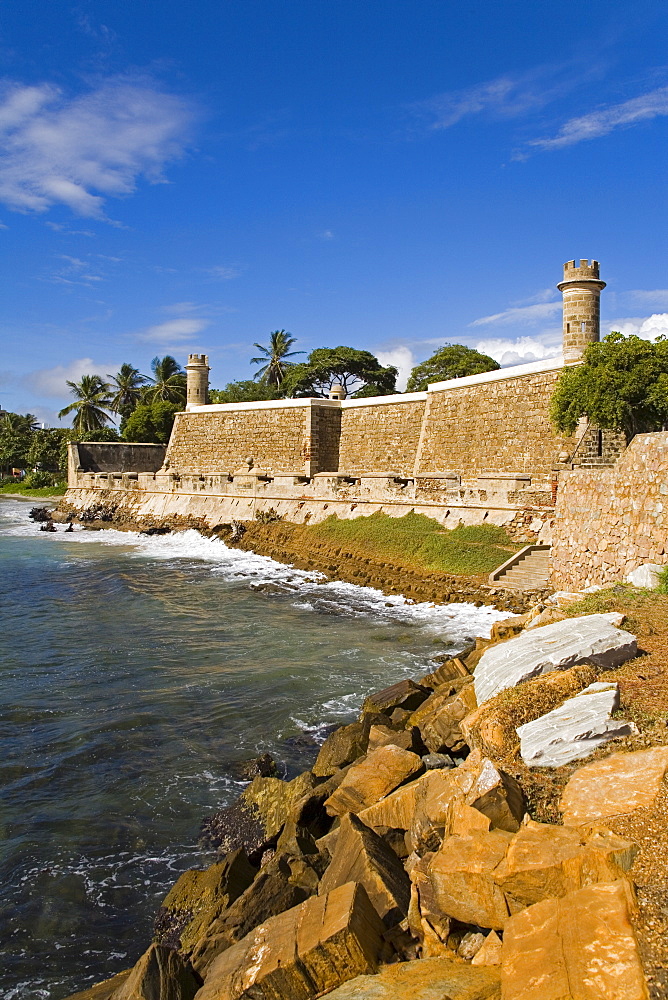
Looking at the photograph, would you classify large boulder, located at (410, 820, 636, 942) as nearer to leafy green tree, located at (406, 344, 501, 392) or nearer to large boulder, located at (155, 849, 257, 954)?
large boulder, located at (155, 849, 257, 954)

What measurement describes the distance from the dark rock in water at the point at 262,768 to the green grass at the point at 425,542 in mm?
9078

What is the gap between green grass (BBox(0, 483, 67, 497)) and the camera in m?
50.3

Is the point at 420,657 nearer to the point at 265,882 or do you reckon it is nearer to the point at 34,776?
the point at 34,776

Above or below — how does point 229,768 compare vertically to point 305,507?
below

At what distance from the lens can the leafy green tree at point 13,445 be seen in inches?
2366

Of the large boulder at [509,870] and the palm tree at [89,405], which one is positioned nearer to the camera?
the large boulder at [509,870]

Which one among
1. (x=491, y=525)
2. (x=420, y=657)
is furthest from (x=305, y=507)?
(x=420, y=657)

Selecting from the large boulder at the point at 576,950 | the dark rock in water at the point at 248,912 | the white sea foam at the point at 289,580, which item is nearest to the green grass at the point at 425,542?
the white sea foam at the point at 289,580

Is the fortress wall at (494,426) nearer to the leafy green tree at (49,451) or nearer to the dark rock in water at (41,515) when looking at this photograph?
the dark rock in water at (41,515)

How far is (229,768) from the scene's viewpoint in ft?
22.3

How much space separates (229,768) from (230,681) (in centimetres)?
271

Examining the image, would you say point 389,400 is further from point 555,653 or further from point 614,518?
point 555,653

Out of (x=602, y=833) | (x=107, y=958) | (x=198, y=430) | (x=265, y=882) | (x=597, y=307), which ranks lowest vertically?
(x=107, y=958)

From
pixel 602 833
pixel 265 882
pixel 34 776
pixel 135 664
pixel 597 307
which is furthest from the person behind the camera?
pixel 597 307
